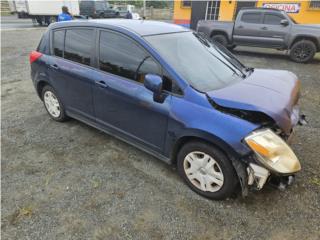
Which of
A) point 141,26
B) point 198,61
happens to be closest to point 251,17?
point 141,26

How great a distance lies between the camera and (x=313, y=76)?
709cm

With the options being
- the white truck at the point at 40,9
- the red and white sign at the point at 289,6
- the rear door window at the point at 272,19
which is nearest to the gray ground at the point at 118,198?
the rear door window at the point at 272,19

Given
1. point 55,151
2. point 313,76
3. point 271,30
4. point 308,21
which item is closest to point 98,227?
point 55,151

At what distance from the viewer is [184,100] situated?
2.52m

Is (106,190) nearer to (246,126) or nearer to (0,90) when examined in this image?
(246,126)

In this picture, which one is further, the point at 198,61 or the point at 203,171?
the point at 198,61

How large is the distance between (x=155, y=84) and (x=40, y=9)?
2134cm

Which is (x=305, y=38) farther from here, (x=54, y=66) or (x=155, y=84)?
(x=54, y=66)

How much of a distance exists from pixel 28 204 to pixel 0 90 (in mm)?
4332

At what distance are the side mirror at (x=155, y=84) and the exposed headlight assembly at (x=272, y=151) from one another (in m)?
0.97

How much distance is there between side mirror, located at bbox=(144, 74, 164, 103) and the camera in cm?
252

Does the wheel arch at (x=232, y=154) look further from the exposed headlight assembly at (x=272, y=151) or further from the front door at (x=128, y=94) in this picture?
the front door at (x=128, y=94)

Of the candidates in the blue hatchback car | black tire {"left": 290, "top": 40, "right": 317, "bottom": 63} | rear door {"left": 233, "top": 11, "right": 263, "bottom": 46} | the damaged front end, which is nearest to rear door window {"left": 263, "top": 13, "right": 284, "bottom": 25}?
rear door {"left": 233, "top": 11, "right": 263, "bottom": 46}

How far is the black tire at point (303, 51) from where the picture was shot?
335 inches
